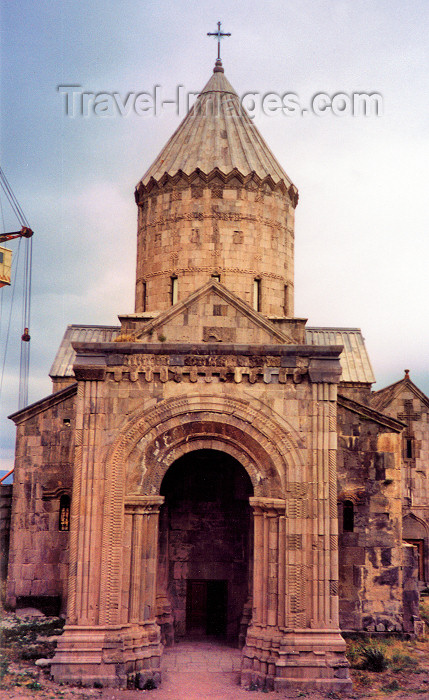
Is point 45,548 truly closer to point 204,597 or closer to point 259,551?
point 204,597

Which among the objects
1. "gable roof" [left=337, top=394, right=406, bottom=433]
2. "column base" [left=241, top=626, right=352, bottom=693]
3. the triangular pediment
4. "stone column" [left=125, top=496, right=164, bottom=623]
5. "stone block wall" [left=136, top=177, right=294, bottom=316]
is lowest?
"column base" [left=241, top=626, right=352, bottom=693]

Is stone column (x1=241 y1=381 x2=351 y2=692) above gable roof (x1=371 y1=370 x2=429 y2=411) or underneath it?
underneath

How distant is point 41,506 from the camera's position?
17.6 meters

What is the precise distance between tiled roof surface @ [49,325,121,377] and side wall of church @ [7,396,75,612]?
11.8 feet

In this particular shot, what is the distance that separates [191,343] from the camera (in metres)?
13.9

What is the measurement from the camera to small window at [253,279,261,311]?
59.7 feet

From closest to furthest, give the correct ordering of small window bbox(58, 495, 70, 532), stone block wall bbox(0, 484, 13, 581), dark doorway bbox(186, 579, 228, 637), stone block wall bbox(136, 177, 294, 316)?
1. dark doorway bbox(186, 579, 228, 637)
2. small window bbox(58, 495, 70, 532)
3. stone block wall bbox(136, 177, 294, 316)
4. stone block wall bbox(0, 484, 13, 581)

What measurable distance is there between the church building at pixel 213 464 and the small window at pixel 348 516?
3 centimetres

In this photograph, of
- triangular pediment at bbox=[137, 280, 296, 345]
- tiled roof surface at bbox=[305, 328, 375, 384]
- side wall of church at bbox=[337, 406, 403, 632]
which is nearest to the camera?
triangular pediment at bbox=[137, 280, 296, 345]

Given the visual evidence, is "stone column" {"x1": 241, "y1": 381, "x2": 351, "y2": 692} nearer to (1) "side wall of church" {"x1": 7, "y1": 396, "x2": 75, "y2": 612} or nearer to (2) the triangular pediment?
(2) the triangular pediment

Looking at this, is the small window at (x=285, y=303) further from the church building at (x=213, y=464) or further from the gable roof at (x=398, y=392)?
the gable roof at (x=398, y=392)

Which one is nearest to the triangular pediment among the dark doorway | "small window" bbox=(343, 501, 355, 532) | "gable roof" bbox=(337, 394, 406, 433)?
"gable roof" bbox=(337, 394, 406, 433)

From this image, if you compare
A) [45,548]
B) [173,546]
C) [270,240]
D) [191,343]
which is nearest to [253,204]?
[270,240]

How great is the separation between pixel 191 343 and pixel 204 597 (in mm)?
6286
